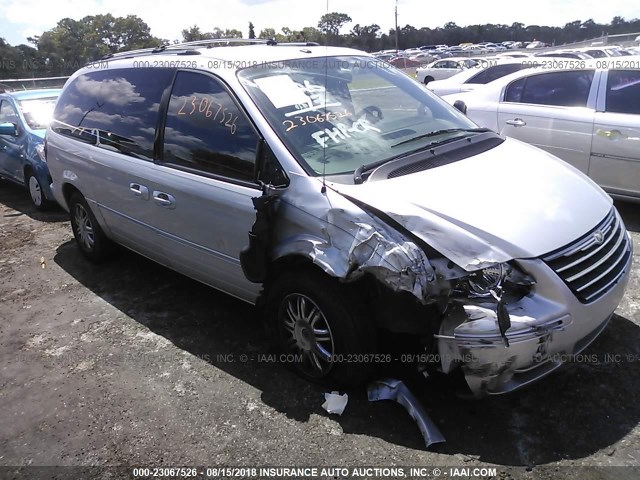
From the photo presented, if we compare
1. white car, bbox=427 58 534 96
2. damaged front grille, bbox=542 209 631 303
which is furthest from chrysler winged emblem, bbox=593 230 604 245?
white car, bbox=427 58 534 96

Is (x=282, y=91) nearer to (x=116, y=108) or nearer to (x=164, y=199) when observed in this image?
(x=164, y=199)

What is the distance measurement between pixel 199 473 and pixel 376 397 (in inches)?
39.1

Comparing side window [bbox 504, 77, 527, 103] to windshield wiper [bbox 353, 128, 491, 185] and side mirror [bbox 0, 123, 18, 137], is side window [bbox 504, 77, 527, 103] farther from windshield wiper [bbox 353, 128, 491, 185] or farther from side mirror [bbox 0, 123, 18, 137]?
side mirror [bbox 0, 123, 18, 137]

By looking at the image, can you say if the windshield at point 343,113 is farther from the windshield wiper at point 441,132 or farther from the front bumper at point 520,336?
the front bumper at point 520,336

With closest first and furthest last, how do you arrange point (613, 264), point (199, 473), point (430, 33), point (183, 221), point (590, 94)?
point (199, 473)
point (613, 264)
point (183, 221)
point (590, 94)
point (430, 33)

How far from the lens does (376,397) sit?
2822 millimetres

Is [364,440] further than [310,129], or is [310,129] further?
[310,129]

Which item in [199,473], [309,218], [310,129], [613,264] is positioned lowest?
[199,473]

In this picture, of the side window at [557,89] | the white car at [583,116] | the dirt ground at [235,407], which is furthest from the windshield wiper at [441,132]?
the side window at [557,89]

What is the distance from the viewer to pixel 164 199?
357cm

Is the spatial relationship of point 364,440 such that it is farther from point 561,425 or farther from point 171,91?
point 171,91

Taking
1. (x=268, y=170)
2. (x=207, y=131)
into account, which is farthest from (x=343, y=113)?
(x=207, y=131)

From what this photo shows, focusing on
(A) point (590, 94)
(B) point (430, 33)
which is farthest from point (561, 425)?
(B) point (430, 33)

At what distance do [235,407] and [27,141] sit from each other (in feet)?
19.3
